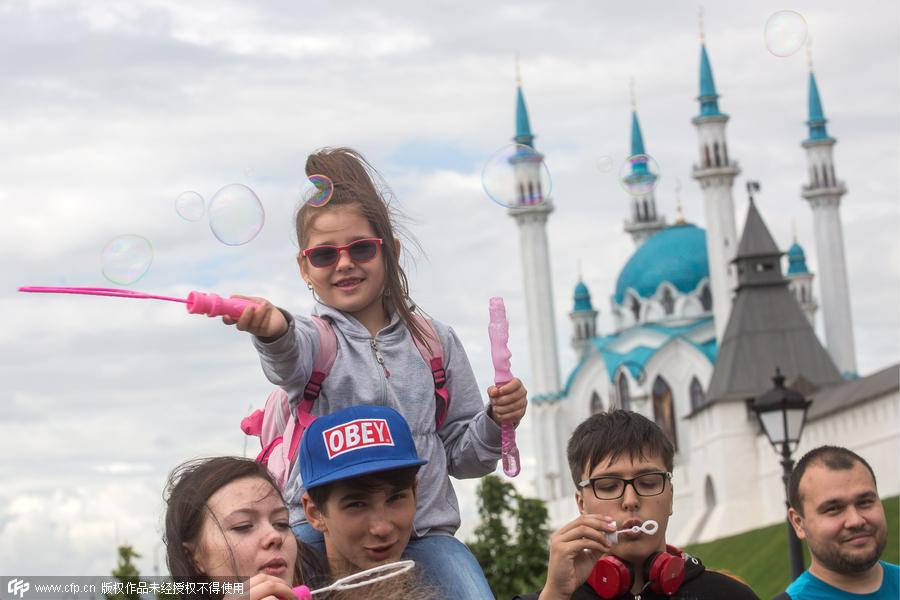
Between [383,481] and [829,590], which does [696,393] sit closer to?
[829,590]

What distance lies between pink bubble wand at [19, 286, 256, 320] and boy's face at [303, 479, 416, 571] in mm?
460

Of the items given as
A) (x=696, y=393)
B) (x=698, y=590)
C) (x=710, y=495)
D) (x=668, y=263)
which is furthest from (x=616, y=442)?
(x=668, y=263)

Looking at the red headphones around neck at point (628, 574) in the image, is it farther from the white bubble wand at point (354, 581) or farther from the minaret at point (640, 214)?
the minaret at point (640, 214)

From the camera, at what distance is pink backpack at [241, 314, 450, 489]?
13.5ft

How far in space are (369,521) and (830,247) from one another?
Result: 5791 cm

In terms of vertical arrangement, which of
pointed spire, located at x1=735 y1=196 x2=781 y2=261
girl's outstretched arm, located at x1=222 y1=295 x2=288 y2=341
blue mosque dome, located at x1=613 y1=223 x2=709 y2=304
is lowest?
girl's outstretched arm, located at x1=222 y1=295 x2=288 y2=341

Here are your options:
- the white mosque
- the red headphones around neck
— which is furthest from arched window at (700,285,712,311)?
the red headphones around neck

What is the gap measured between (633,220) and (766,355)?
2346 cm

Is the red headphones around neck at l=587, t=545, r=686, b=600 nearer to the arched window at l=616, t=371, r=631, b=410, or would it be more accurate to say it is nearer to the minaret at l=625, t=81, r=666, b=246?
the arched window at l=616, t=371, r=631, b=410

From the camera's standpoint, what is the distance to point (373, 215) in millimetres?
4246

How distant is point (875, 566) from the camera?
450 cm

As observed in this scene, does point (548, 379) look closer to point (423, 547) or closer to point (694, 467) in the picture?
point (694, 467)

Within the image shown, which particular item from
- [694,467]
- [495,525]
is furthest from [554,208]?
[495,525]

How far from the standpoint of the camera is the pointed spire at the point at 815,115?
62.7m
